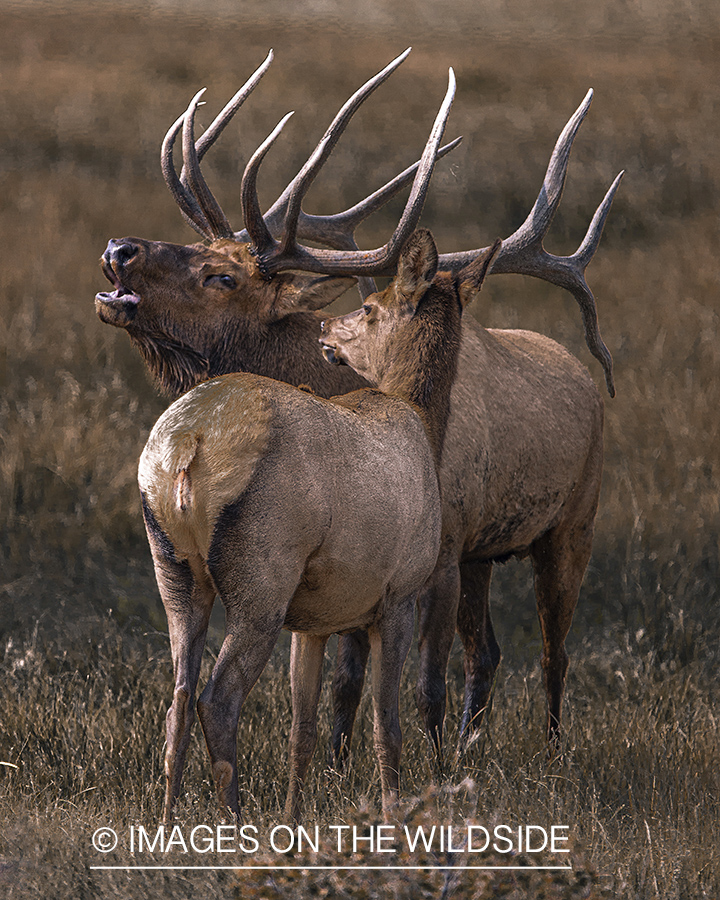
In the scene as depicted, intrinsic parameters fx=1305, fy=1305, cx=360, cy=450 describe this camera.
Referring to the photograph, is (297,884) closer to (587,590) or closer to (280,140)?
(587,590)

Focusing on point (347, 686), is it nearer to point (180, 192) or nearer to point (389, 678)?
point (389, 678)

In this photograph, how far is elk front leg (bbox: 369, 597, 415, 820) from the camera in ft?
13.7

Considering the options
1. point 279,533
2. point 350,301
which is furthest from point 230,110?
point 350,301

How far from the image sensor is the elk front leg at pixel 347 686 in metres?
5.37

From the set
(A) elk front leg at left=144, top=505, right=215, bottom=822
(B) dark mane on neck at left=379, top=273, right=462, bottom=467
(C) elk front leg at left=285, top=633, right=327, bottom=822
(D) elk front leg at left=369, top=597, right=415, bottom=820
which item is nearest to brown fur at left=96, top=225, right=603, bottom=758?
(B) dark mane on neck at left=379, top=273, right=462, bottom=467

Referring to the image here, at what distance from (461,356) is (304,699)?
1848 mm

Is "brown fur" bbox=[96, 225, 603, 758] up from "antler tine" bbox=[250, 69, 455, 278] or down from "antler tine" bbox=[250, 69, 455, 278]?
down

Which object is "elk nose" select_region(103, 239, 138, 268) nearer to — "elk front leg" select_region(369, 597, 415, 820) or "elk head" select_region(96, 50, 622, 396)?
"elk head" select_region(96, 50, 622, 396)

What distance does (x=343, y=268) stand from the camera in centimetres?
524

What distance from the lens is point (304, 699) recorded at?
14.6 feet

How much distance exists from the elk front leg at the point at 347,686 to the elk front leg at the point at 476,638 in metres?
1.01

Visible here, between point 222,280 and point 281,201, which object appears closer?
point 222,280

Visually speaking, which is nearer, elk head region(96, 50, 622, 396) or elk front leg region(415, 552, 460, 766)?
elk head region(96, 50, 622, 396)

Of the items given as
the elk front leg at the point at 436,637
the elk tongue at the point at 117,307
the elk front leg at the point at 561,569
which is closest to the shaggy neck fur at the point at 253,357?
the elk tongue at the point at 117,307
